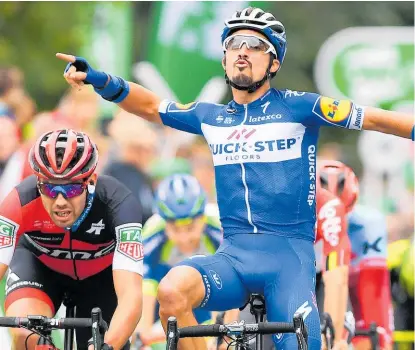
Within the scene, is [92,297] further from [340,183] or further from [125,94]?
[340,183]

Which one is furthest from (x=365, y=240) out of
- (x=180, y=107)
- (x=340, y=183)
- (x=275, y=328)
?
(x=275, y=328)

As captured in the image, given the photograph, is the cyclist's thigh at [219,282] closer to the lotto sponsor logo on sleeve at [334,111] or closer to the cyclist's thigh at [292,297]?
the cyclist's thigh at [292,297]

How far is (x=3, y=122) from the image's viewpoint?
14.9m

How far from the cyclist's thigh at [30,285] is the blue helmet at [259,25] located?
6.71 feet

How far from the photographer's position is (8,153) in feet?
49.5

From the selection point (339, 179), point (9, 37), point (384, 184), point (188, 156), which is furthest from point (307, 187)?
point (9, 37)

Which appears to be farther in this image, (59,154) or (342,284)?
(342,284)

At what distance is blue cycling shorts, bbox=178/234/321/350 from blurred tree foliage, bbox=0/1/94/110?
17.2 meters

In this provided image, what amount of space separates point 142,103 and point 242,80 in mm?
936

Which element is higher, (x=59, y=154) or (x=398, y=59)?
(x=398, y=59)

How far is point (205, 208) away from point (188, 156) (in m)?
7.20

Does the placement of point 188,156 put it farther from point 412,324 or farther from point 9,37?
point 9,37

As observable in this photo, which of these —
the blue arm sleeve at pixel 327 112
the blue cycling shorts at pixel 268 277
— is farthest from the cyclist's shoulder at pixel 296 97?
the blue cycling shorts at pixel 268 277

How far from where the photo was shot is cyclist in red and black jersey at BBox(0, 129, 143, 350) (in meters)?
9.04
